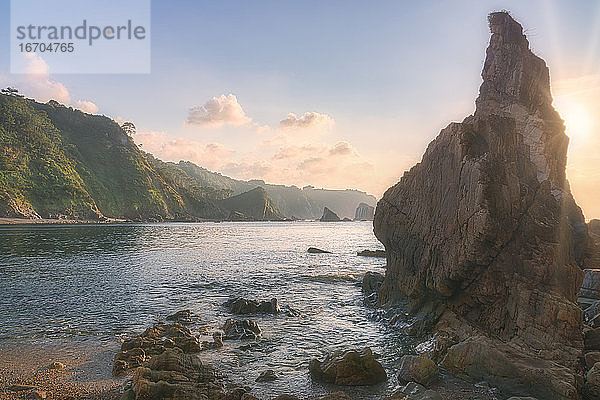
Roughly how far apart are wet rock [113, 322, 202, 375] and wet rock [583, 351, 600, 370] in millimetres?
13411

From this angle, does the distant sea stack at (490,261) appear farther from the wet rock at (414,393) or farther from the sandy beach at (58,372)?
the sandy beach at (58,372)

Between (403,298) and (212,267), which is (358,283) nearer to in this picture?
(403,298)

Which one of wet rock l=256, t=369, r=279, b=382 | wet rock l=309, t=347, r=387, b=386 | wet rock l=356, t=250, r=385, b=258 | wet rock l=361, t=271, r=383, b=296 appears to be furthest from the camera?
wet rock l=356, t=250, r=385, b=258

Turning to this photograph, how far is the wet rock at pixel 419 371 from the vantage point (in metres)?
11.4

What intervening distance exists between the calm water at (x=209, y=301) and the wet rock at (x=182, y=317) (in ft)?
2.36

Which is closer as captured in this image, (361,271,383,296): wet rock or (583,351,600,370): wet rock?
(583,351,600,370): wet rock

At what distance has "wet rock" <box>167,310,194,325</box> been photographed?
1942cm

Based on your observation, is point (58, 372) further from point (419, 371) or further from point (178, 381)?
point (419, 371)

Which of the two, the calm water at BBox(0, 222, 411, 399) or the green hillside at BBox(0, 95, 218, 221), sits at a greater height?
the green hillside at BBox(0, 95, 218, 221)

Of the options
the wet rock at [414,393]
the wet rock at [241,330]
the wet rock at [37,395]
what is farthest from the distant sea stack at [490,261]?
the wet rock at [37,395]

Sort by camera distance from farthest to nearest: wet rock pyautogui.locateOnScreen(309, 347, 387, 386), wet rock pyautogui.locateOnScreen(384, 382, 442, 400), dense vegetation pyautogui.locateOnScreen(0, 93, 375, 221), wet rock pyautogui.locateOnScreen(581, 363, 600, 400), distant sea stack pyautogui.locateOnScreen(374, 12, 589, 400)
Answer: dense vegetation pyautogui.locateOnScreen(0, 93, 375, 221) → wet rock pyautogui.locateOnScreen(309, 347, 387, 386) → distant sea stack pyautogui.locateOnScreen(374, 12, 589, 400) → wet rock pyautogui.locateOnScreen(581, 363, 600, 400) → wet rock pyautogui.locateOnScreen(384, 382, 442, 400)

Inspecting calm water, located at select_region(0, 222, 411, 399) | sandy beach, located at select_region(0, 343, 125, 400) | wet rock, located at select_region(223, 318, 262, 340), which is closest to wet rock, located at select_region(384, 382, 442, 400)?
calm water, located at select_region(0, 222, 411, 399)

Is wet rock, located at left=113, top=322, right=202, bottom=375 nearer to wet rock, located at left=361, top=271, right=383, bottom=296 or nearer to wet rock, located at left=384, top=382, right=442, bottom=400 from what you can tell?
wet rock, located at left=384, top=382, right=442, bottom=400

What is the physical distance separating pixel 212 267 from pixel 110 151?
491ft
